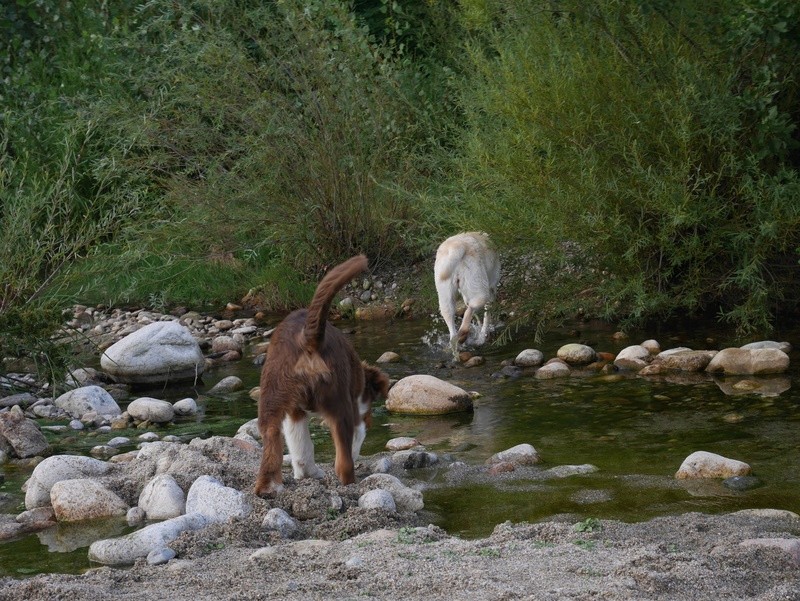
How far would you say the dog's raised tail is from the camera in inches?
189

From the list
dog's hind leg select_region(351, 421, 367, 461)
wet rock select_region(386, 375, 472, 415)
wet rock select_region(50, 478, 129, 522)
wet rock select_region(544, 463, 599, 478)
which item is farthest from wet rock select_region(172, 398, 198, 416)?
wet rock select_region(544, 463, 599, 478)

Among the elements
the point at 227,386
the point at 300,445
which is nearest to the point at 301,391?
the point at 300,445

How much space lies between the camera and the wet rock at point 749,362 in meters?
8.45

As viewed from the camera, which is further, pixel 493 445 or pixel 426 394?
pixel 426 394

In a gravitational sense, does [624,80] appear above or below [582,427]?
above

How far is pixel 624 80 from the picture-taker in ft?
30.3

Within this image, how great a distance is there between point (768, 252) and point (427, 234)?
15.4ft

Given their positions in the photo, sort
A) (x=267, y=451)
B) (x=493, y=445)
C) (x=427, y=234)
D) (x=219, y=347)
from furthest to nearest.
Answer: (x=427, y=234)
(x=219, y=347)
(x=493, y=445)
(x=267, y=451)

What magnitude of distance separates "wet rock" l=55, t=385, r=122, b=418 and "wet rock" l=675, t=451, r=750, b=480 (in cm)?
460

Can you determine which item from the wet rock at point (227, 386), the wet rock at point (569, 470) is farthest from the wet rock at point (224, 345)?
the wet rock at point (569, 470)

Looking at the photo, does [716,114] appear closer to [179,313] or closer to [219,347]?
[219,347]

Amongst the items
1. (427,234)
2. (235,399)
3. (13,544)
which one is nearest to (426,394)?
(235,399)

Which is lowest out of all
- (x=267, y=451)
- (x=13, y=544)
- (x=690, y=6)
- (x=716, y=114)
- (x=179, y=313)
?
(x=179, y=313)

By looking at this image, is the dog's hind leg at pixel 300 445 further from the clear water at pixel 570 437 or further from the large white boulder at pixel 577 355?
the large white boulder at pixel 577 355
